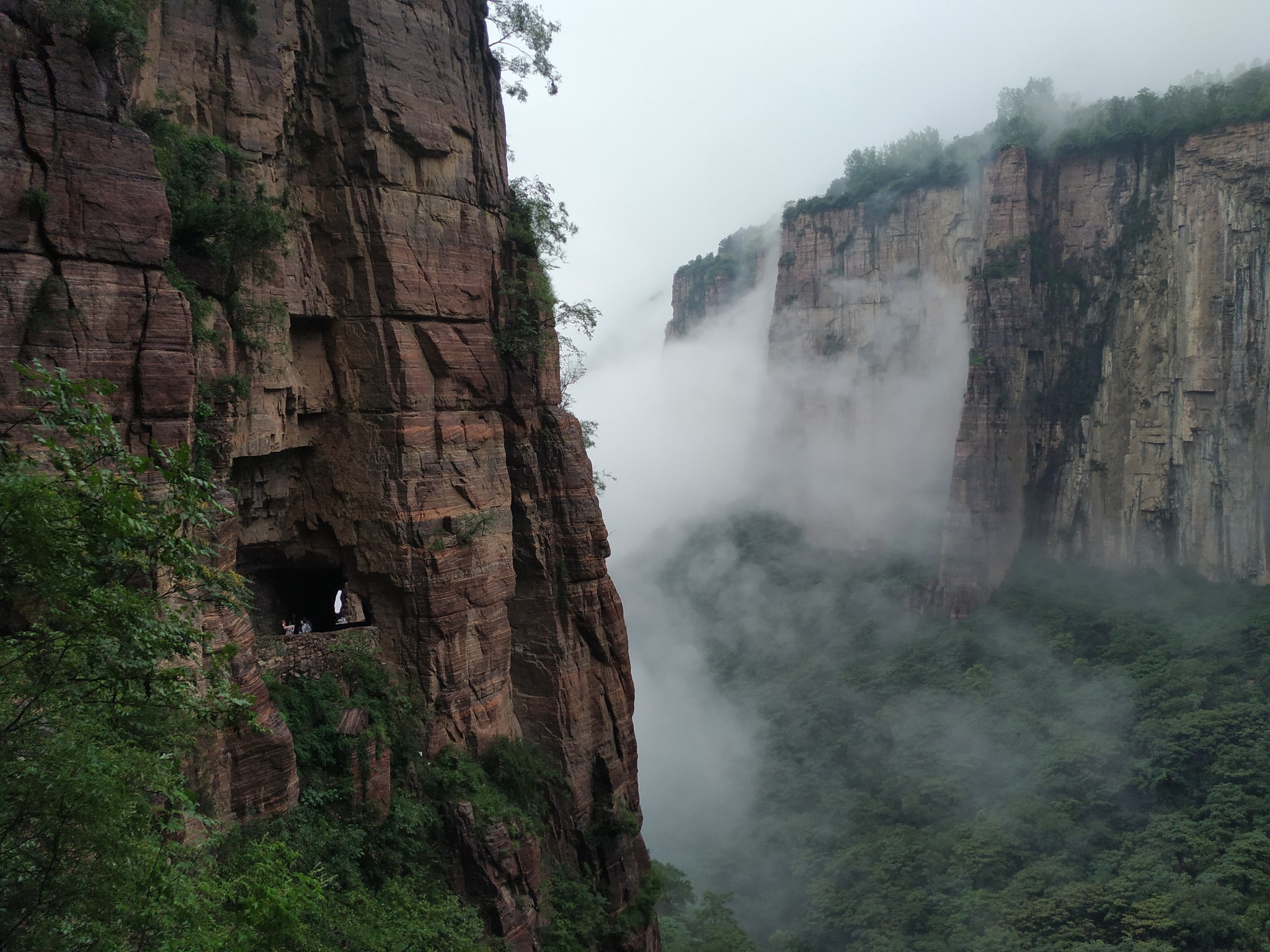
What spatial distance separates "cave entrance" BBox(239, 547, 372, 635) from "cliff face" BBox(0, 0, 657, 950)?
68 millimetres

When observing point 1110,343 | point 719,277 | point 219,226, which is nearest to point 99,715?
point 219,226

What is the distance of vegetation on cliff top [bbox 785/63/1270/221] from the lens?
46969 mm

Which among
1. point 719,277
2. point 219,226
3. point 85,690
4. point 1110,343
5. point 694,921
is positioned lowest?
point 694,921

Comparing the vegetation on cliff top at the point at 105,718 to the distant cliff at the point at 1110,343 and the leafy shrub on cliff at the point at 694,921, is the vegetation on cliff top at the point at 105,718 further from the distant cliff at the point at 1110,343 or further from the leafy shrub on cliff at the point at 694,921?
the distant cliff at the point at 1110,343

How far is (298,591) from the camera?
19000mm

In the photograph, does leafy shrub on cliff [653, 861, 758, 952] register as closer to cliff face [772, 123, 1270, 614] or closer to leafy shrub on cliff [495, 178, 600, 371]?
leafy shrub on cliff [495, 178, 600, 371]

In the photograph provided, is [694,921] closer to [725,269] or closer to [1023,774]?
[1023,774]

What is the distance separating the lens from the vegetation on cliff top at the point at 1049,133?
4697 centimetres

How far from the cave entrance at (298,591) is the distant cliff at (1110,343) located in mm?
44850

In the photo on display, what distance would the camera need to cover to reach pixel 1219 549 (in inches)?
1777

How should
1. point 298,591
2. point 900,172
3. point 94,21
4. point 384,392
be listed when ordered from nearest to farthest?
point 94,21 → point 384,392 → point 298,591 → point 900,172

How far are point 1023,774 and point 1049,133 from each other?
139 feet

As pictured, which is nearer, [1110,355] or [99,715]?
[99,715]

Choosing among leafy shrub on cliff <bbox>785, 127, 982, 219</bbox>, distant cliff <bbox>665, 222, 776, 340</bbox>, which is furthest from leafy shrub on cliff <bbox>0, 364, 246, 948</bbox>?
distant cliff <bbox>665, 222, 776, 340</bbox>
